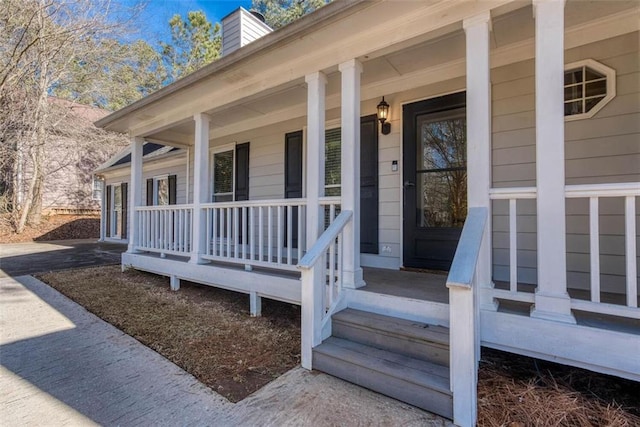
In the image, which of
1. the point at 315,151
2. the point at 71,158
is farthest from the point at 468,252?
the point at 71,158

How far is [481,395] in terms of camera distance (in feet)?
6.81

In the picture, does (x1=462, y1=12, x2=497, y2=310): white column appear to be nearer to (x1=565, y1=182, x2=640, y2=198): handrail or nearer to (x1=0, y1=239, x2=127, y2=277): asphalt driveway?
(x1=565, y1=182, x2=640, y2=198): handrail

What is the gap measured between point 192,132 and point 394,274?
497 cm

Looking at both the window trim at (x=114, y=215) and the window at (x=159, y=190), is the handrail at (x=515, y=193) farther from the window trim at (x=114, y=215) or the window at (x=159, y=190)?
the window trim at (x=114, y=215)

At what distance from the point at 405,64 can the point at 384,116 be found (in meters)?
0.68

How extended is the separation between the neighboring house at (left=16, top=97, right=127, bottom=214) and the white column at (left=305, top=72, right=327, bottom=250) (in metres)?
14.5

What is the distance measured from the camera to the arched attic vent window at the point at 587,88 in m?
2.91

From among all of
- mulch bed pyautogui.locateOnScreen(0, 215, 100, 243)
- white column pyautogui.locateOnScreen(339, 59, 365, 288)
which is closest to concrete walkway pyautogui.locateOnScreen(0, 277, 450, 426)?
white column pyautogui.locateOnScreen(339, 59, 365, 288)

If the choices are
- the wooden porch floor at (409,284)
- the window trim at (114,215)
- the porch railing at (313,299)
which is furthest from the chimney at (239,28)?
the window trim at (114,215)

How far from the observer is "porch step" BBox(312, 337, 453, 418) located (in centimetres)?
189

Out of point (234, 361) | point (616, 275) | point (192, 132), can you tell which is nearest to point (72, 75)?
point (192, 132)

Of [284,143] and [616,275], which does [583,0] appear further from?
[284,143]

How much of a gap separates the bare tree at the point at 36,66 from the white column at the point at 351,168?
13.0 meters

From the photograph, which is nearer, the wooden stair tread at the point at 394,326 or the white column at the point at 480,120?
the wooden stair tread at the point at 394,326
